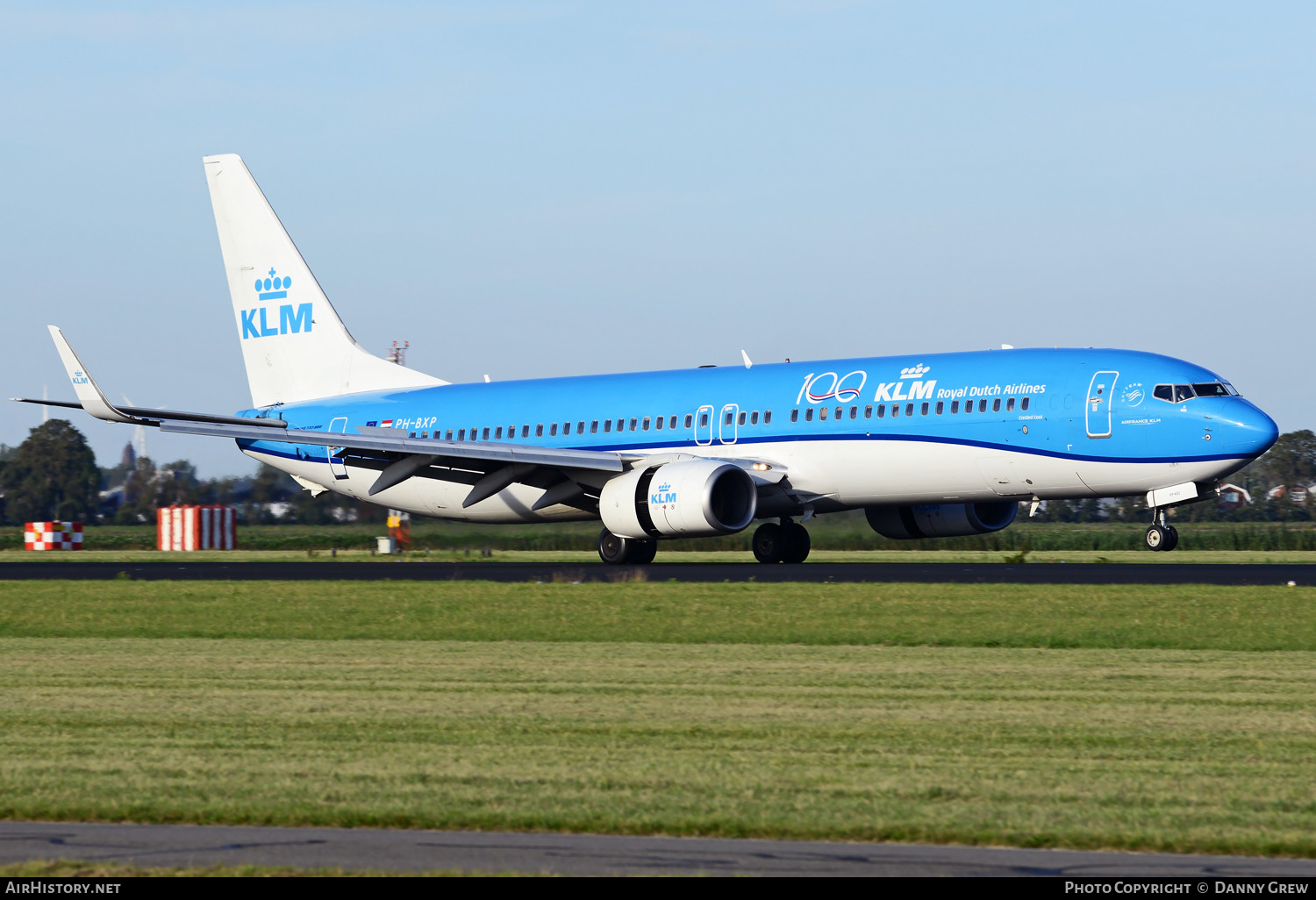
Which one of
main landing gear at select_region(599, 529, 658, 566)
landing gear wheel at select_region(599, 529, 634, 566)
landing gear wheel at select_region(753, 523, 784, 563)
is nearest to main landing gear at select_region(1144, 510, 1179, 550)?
landing gear wheel at select_region(753, 523, 784, 563)

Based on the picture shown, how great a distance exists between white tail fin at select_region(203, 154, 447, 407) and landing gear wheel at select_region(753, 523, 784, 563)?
10.3m

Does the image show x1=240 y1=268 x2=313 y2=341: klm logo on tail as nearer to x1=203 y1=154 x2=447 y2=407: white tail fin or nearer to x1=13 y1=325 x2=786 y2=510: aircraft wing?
x1=203 y1=154 x2=447 y2=407: white tail fin

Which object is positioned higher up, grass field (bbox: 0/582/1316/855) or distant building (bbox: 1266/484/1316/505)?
distant building (bbox: 1266/484/1316/505)

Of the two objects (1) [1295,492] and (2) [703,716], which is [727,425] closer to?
(2) [703,716]

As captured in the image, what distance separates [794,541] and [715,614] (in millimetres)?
13749

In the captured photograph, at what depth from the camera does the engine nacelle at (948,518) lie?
3347 centimetres

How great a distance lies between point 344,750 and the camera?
10.7 m

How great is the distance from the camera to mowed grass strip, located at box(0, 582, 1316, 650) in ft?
61.0

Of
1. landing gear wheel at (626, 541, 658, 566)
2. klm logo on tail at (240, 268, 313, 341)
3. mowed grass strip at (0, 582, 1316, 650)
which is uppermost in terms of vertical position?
klm logo on tail at (240, 268, 313, 341)

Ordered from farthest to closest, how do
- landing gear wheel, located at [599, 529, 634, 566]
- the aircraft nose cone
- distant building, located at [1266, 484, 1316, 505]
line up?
distant building, located at [1266, 484, 1316, 505], landing gear wheel, located at [599, 529, 634, 566], the aircraft nose cone

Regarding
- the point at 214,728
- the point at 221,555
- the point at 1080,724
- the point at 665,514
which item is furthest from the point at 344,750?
the point at 221,555

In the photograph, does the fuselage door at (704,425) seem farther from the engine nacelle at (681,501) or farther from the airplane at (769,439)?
the engine nacelle at (681,501)

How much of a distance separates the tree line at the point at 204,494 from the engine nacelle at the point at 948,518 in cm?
93

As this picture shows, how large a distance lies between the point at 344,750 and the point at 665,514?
19.9 metres
